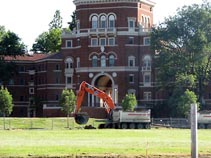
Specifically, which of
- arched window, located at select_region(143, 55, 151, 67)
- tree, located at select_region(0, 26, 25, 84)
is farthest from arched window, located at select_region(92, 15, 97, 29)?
tree, located at select_region(0, 26, 25, 84)

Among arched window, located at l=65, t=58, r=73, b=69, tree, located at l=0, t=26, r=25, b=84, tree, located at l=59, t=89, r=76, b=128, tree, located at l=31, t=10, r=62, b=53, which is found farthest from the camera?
tree, located at l=31, t=10, r=62, b=53

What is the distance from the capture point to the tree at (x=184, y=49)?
121 meters

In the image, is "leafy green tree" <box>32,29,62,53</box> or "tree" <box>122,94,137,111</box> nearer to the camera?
"tree" <box>122,94,137,111</box>

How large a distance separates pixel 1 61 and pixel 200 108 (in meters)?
42.6

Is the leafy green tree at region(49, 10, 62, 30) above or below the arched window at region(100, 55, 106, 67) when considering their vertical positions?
above

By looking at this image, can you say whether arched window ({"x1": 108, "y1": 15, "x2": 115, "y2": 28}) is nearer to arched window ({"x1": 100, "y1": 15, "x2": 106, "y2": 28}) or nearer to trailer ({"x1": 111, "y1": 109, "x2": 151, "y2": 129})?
arched window ({"x1": 100, "y1": 15, "x2": 106, "y2": 28})

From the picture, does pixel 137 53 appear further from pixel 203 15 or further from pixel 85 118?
pixel 85 118

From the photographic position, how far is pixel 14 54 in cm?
14625

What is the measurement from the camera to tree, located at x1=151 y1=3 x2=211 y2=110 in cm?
12100

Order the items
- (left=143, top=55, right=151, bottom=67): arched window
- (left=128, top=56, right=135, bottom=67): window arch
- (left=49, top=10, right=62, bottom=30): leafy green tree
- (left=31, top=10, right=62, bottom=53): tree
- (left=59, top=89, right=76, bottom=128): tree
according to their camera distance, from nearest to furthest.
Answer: (left=59, top=89, right=76, bottom=128): tree, (left=128, top=56, right=135, bottom=67): window arch, (left=143, top=55, right=151, bottom=67): arched window, (left=31, top=10, right=62, bottom=53): tree, (left=49, top=10, right=62, bottom=30): leafy green tree

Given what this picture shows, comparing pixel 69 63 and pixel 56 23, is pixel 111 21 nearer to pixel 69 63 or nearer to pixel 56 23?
pixel 69 63

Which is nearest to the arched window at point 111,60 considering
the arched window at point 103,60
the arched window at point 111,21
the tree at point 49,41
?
the arched window at point 103,60

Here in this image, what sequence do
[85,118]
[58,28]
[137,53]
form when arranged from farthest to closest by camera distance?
[58,28] → [137,53] → [85,118]

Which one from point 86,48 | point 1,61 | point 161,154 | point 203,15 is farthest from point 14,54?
point 161,154
